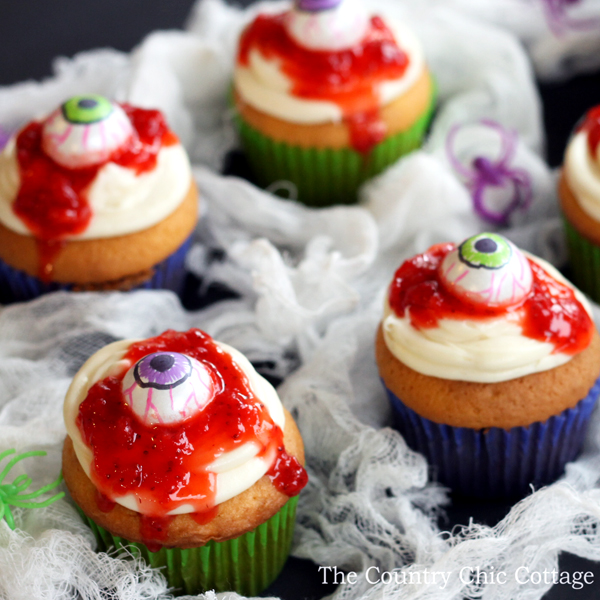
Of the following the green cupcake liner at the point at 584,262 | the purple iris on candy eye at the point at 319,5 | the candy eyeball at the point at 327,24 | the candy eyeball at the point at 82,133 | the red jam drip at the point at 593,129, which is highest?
the purple iris on candy eye at the point at 319,5

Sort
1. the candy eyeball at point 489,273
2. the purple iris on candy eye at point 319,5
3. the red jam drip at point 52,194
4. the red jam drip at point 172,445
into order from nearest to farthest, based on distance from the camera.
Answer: the red jam drip at point 172,445 → the candy eyeball at point 489,273 → the red jam drip at point 52,194 → the purple iris on candy eye at point 319,5

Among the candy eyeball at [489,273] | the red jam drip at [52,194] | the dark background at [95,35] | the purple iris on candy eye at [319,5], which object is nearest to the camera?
the candy eyeball at [489,273]

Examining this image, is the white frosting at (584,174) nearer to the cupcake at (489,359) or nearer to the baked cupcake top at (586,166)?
the baked cupcake top at (586,166)

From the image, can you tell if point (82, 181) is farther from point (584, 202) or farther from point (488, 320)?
point (584, 202)

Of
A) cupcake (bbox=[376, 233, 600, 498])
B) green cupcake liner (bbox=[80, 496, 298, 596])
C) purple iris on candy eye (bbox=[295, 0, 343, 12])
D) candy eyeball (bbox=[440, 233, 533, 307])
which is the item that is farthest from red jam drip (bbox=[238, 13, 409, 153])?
green cupcake liner (bbox=[80, 496, 298, 596])

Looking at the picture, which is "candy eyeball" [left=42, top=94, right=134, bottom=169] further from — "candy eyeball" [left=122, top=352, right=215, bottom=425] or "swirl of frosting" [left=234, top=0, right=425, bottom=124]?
"candy eyeball" [left=122, top=352, right=215, bottom=425]

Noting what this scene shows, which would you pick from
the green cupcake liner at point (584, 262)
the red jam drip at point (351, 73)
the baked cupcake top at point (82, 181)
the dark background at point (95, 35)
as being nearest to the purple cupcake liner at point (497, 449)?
the green cupcake liner at point (584, 262)
